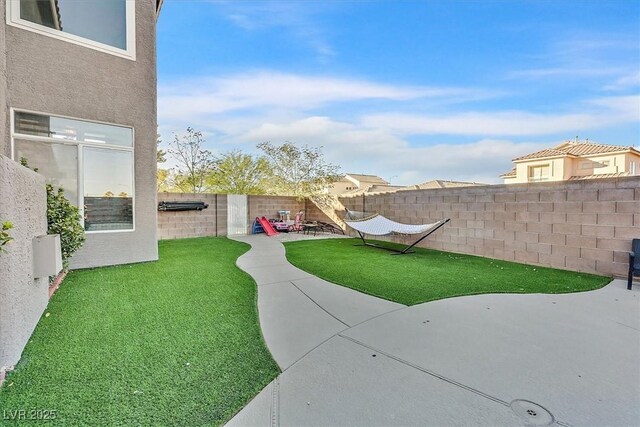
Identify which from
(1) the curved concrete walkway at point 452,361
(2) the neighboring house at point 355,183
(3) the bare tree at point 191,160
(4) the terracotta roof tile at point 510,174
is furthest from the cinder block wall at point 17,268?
(2) the neighboring house at point 355,183

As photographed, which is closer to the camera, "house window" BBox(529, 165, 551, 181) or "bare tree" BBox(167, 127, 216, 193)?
"bare tree" BBox(167, 127, 216, 193)

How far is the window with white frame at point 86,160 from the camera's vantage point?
5.23 m

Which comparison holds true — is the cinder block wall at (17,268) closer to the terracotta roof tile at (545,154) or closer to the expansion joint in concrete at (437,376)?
the expansion joint in concrete at (437,376)

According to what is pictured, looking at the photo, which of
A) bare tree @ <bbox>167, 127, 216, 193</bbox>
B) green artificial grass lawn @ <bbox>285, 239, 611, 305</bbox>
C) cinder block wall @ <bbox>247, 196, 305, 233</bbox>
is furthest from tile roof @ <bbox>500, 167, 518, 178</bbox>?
bare tree @ <bbox>167, 127, 216, 193</bbox>

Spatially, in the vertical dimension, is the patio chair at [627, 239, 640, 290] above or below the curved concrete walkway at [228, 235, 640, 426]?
above

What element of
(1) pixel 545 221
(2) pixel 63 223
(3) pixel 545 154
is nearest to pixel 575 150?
(3) pixel 545 154

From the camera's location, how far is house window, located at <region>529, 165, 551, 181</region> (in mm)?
20097

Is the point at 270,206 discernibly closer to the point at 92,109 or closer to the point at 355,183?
the point at 92,109

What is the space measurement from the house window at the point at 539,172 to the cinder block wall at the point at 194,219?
68.1 feet

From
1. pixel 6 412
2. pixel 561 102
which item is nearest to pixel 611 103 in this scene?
pixel 561 102

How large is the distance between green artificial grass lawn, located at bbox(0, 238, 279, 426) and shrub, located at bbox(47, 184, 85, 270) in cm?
67

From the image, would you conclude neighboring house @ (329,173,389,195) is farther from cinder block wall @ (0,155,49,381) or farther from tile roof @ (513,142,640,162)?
cinder block wall @ (0,155,49,381)

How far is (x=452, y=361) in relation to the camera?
8.14 ft

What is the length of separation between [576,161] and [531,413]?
24.1 meters
